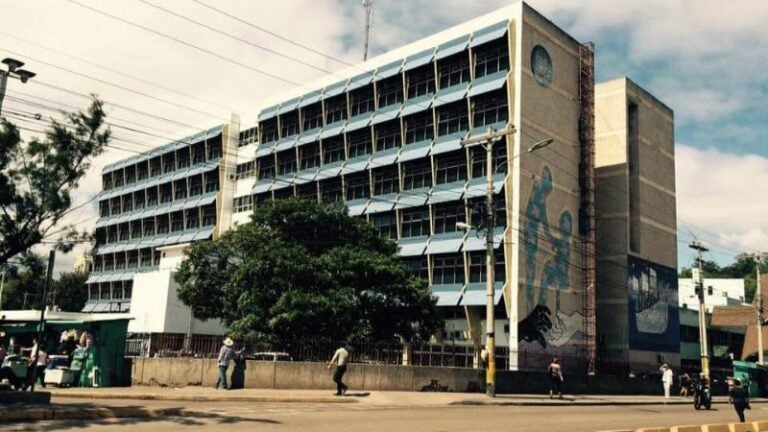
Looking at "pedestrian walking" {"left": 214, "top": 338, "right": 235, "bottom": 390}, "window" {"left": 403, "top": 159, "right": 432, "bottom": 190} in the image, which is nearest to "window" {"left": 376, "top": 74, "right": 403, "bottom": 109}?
"window" {"left": 403, "top": 159, "right": 432, "bottom": 190}

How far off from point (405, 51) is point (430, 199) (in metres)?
12.8

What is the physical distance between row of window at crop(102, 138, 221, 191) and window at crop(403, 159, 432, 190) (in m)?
26.4

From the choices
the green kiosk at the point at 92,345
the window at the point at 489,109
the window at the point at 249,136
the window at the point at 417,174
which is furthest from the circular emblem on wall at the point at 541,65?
the green kiosk at the point at 92,345

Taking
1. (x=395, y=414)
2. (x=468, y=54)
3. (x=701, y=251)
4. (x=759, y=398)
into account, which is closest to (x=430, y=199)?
(x=468, y=54)

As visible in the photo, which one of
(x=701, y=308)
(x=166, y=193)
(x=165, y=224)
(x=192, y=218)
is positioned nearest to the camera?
(x=701, y=308)

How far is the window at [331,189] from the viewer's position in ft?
195

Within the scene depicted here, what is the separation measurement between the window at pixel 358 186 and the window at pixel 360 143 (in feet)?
5.89

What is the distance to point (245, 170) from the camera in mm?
69625

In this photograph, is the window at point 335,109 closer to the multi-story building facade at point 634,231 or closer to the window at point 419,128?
the window at point 419,128

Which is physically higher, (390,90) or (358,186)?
(390,90)

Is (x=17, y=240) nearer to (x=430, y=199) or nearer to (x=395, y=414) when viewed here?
(x=395, y=414)

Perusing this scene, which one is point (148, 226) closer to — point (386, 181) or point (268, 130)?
point (268, 130)

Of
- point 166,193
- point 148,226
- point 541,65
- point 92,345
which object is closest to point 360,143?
point 541,65

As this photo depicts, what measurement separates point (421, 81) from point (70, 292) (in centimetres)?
5581
